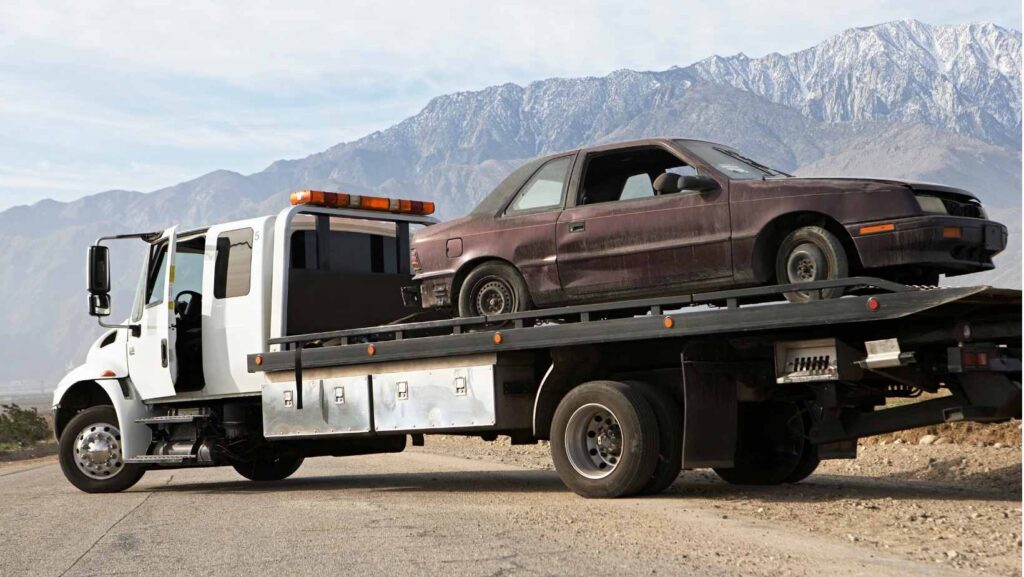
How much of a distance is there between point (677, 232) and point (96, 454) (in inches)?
270

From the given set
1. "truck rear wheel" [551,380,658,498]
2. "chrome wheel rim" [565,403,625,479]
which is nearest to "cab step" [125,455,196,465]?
"truck rear wheel" [551,380,658,498]

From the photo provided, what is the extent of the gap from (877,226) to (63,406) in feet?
29.1

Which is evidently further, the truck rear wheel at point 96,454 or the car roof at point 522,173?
the truck rear wheel at point 96,454

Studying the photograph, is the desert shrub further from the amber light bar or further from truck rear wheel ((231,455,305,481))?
the amber light bar

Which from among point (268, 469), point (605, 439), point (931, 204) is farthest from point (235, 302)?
point (931, 204)

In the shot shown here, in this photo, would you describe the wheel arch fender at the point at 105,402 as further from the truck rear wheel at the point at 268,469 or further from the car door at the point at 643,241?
the car door at the point at 643,241

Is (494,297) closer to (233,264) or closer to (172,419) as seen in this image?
(233,264)

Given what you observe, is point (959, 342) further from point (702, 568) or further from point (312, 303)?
point (312, 303)

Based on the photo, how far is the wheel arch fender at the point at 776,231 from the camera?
8.78 meters

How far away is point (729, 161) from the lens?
9883mm

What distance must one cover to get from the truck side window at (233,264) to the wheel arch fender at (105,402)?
5.02 feet

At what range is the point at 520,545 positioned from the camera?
25.0 feet

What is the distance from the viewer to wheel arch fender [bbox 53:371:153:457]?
1296 centimetres

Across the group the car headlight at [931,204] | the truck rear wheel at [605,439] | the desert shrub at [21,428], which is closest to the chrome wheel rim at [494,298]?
the truck rear wheel at [605,439]
